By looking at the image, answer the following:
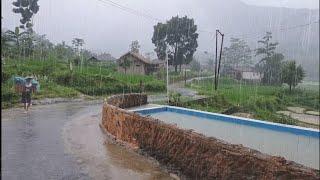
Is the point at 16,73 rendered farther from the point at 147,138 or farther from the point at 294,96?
the point at 294,96

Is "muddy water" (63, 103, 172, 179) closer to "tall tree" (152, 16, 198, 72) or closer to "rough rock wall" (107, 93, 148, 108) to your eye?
"rough rock wall" (107, 93, 148, 108)

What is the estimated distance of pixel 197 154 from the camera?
7.55 m

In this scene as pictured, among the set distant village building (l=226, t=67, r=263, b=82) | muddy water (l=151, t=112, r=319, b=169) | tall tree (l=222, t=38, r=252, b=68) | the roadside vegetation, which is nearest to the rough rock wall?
muddy water (l=151, t=112, r=319, b=169)

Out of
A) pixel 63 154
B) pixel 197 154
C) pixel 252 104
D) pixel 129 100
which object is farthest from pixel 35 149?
pixel 252 104

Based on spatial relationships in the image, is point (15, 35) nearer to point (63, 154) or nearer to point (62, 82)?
point (62, 82)

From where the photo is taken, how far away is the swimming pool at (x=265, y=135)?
1056 cm

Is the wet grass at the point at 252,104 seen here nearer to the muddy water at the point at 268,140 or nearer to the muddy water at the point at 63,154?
the muddy water at the point at 268,140

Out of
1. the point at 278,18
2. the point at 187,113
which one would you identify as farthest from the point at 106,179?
the point at 278,18

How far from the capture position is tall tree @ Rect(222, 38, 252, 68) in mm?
102825

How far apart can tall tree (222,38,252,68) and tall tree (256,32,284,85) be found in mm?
27146

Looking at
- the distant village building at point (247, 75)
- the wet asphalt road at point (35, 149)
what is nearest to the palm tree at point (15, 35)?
the wet asphalt road at point (35, 149)

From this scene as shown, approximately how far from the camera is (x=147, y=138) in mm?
9438

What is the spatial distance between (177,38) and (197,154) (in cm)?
5181

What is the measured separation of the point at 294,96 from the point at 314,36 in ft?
161
